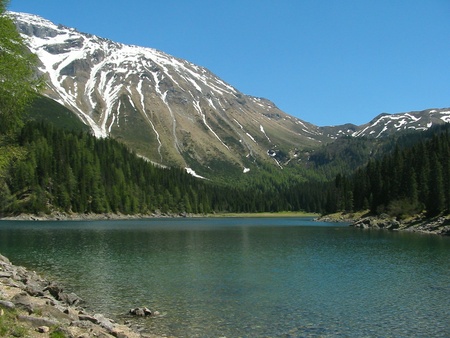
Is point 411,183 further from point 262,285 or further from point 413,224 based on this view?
point 262,285

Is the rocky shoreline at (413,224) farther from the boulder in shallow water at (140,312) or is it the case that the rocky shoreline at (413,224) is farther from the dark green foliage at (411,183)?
the boulder in shallow water at (140,312)

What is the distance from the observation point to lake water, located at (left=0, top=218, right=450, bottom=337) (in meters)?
27.0

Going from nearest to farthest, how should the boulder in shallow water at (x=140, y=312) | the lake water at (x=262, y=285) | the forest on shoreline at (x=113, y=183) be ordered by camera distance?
the lake water at (x=262, y=285)
the boulder in shallow water at (x=140, y=312)
the forest on shoreline at (x=113, y=183)

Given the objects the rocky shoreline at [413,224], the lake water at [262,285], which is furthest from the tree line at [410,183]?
the lake water at [262,285]

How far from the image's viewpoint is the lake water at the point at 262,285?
88.5 feet

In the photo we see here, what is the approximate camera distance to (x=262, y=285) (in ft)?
129

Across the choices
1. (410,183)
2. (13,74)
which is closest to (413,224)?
(410,183)

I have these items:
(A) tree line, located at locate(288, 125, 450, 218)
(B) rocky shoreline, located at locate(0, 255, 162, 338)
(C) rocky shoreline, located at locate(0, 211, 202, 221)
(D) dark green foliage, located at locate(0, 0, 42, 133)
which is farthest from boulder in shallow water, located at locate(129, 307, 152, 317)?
(C) rocky shoreline, located at locate(0, 211, 202, 221)

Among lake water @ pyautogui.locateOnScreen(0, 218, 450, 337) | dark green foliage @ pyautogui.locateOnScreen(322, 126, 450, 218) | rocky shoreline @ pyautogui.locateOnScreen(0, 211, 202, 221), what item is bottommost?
lake water @ pyautogui.locateOnScreen(0, 218, 450, 337)

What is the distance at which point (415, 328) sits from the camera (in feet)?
86.4

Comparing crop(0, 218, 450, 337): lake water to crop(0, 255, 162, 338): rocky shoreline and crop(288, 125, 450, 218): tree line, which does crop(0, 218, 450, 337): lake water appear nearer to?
crop(0, 255, 162, 338): rocky shoreline

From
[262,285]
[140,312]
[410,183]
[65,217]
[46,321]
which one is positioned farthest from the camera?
[65,217]

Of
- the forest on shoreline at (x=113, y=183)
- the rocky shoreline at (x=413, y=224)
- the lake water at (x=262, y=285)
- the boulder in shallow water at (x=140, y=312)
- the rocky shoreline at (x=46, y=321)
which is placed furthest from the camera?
the forest on shoreline at (x=113, y=183)

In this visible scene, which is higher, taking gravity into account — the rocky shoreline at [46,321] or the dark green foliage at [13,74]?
the dark green foliage at [13,74]
